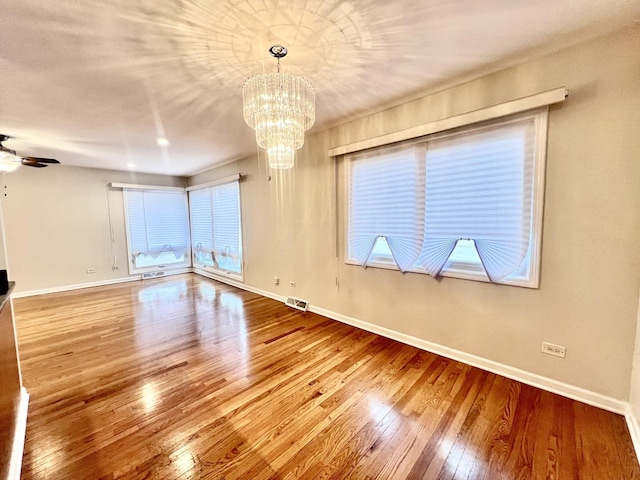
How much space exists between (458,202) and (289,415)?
2.20 m

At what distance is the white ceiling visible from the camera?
4.58 feet

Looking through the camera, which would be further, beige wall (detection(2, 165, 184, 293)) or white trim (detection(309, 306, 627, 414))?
beige wall (detection(2, 165, 184, 293))

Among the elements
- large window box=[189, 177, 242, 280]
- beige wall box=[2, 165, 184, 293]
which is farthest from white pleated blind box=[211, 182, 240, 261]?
beige wall box=[2, 165, 184, 293]

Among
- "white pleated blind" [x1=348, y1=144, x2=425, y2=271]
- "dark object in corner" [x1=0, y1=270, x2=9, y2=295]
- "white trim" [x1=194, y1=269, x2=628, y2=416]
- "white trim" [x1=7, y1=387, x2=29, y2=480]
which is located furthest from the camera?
"white pleated blind" [x1=348, y1=144, x2=425, y2=271]

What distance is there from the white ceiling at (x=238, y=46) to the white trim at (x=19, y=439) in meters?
2.31

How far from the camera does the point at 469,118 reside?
6.86 feet

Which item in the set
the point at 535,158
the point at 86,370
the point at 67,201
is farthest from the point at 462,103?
the point at 67,201

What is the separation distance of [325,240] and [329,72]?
1.93m

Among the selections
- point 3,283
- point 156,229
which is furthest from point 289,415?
point 156,229

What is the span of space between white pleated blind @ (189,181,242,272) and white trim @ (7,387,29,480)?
10.8 ft

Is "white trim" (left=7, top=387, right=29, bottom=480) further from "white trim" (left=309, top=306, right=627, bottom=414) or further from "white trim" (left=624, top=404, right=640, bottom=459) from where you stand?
"white trim" (left=624, top=404, right=640, bottom=459)

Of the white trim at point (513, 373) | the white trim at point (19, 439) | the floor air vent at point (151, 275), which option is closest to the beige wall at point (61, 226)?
the floor air vent at point (151, 275)

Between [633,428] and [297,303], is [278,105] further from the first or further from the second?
[633,428]

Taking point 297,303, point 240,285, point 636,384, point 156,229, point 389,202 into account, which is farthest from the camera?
point 156,229
